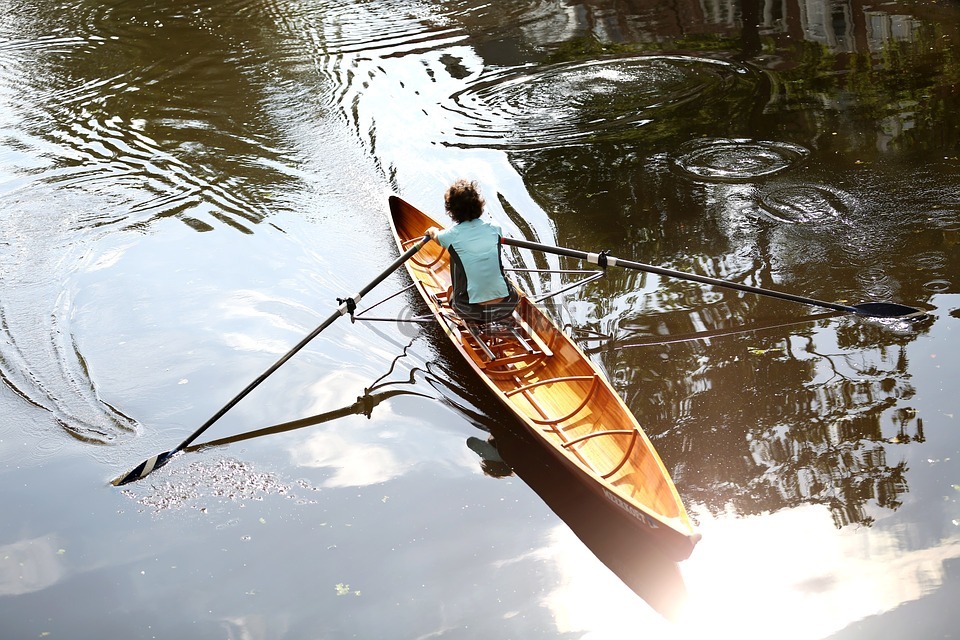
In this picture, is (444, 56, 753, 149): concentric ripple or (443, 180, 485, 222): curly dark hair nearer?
(443, 180, 485, 222): curly dark hair

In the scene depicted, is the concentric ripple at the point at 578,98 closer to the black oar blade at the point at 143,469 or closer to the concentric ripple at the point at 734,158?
the concentric ripple at the point at 734,158

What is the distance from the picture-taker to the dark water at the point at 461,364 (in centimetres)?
559

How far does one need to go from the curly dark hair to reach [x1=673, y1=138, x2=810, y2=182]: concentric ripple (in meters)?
4.10

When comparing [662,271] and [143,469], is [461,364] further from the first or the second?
[143,469]

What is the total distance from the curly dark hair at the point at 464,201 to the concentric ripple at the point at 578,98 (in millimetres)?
4500

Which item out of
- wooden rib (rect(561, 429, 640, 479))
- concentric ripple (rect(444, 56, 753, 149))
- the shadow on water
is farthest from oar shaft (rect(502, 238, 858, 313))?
concentric ripple (rect(444, 56, 753, 149))

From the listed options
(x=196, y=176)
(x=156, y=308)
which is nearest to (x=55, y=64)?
(x=196, y=176)

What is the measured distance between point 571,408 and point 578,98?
7.50 m

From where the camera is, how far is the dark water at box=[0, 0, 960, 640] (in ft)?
18.3

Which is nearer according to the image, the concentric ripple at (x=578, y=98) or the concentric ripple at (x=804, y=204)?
the concentric ripple at (x=804, y=204)

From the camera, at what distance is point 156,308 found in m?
8.96

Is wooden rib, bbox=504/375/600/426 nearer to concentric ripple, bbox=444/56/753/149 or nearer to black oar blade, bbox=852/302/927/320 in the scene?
black oar blade, bbox=852/302/927/320

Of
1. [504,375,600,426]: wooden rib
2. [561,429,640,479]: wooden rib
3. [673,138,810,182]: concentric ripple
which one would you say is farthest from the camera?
[673,138,810,182]: concentric ripple

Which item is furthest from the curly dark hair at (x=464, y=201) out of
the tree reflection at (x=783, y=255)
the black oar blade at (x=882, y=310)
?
the black oar blade at (x=882, y=310)
